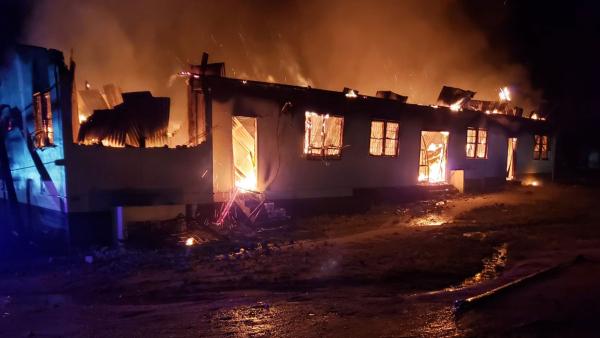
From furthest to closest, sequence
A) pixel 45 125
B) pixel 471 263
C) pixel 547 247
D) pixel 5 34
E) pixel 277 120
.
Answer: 1. pixel 5 34
2. pixel 277 120
3. pixel 45 125
4. pixel 547 247
5. pixel 471 263

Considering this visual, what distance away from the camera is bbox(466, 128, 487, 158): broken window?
17.2 m

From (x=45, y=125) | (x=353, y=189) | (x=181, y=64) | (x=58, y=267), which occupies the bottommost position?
(x=58, y=267)

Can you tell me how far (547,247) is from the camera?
8.02 m

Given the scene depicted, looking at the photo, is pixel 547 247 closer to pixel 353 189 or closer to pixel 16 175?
pixel 353 189

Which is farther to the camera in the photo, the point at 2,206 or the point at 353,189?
the point at 353,189

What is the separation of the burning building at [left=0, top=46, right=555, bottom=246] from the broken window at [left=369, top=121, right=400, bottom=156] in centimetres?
4

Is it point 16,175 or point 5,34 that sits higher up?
point 5,34

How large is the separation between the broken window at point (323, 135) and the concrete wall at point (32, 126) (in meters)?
6.78

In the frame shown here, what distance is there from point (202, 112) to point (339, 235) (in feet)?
16.9

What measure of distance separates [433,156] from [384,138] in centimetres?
422

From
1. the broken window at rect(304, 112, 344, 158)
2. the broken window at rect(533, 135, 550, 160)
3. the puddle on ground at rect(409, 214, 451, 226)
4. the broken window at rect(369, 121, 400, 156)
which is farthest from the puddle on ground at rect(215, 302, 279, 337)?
the broken window at rect(533, 135, 550, 160)

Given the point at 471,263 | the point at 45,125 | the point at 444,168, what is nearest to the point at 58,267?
the point at 45,125

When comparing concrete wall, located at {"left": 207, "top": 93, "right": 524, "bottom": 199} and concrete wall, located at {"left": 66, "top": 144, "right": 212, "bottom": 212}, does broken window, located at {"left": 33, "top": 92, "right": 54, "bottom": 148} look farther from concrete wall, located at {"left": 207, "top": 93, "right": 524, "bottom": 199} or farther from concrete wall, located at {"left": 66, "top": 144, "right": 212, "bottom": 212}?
concrete wall, located at {"left": 207, "top": 93, "right": 524, "bottom": 199}

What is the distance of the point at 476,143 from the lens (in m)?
17.4
